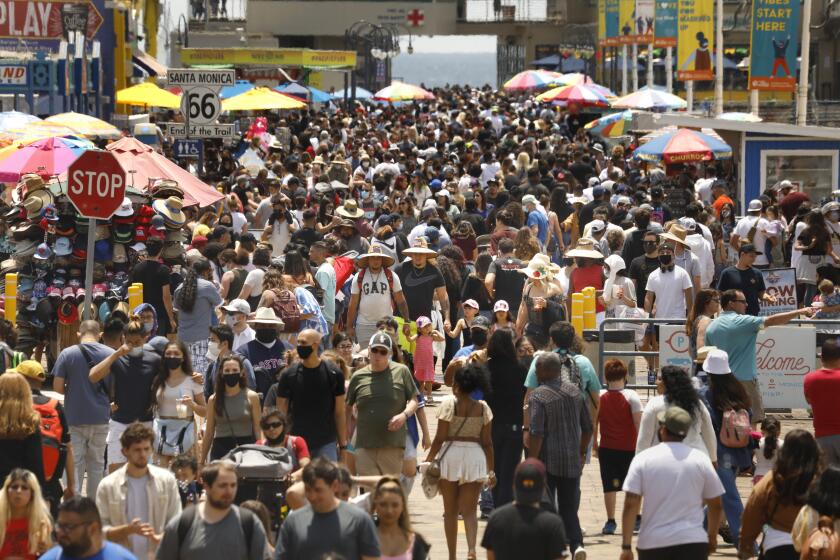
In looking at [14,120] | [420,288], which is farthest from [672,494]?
[14,120]

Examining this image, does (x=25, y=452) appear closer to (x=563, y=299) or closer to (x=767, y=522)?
(x=767, y=522)

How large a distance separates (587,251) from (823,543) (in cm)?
848

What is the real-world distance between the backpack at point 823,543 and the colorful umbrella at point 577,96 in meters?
35.4

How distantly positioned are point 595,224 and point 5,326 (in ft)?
28.0

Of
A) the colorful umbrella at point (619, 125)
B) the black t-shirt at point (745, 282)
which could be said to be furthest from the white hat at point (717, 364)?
the colorful umbrella at point (619, 125)

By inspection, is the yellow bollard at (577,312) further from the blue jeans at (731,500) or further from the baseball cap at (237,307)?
the blue jeans at (731,500)

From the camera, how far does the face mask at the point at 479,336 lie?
11.8 m

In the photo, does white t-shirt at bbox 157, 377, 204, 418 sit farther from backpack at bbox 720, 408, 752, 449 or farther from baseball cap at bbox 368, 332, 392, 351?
backpack at bbox 720, 408, 752, 449

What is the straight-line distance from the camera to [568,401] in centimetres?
1016

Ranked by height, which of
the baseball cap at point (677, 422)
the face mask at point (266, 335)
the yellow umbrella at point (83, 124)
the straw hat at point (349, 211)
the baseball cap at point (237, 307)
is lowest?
the baseball cap at point (677, 422)

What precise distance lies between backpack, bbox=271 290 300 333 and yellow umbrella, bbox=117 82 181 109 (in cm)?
2374

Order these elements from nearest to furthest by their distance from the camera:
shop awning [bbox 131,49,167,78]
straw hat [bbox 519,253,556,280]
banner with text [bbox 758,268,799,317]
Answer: straw hat [bbox 519,253,556,280] → banner with text [bbox 758,268,799,317] → shop awning [bbox 131,49,167,78]

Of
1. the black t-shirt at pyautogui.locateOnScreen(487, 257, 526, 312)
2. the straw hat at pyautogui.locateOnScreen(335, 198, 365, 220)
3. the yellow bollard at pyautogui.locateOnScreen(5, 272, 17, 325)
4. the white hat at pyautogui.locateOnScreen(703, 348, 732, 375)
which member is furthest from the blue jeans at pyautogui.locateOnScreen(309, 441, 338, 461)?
the straw hat at pyautogui.locateOnScreen(335, 198, 365, 220)

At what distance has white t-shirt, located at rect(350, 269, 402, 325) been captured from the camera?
14453 mm
